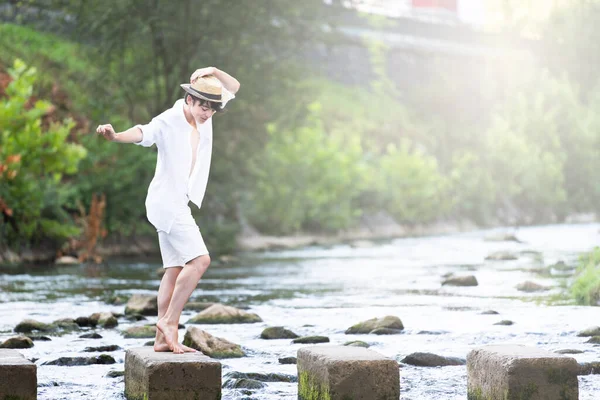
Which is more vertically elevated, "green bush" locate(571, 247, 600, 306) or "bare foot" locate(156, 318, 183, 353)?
"bare foot" locate(156, 318, 183, 353)

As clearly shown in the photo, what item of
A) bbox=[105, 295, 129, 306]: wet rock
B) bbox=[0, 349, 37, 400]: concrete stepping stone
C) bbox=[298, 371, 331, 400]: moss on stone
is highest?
bbox=[0, 349, 37, 400]: concrete stepping stone

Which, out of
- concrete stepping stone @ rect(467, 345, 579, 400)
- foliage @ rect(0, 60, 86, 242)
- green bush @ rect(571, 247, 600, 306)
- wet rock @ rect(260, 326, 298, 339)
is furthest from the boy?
foliage @ rect(0, 60, 86, 242)

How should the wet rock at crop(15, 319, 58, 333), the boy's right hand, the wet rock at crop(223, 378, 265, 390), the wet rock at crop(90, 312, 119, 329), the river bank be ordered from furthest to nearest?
the river bank < the wet rock at crop(90, 312, 119, 329) < the wet rock at crop(15, 319, 58, 333) < the wet rock at crop(223, 378, 265, 390) < the boy's right hand

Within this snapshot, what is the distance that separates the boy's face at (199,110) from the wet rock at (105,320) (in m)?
4.98

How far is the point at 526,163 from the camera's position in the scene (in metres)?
60.4

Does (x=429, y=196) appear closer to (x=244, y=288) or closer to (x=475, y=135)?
(x=475, y=135)

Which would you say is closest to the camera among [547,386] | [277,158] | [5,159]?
[547,386]

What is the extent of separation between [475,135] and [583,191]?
713 centimetres

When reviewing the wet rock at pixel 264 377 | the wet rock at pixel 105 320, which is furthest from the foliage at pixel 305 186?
Answer: the wet rock at pixel 264 377

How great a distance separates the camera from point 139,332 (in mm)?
11344

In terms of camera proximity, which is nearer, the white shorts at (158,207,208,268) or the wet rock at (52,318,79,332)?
the white shorts at (158,207,208,268)

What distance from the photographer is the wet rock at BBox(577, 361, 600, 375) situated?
28.0 ft

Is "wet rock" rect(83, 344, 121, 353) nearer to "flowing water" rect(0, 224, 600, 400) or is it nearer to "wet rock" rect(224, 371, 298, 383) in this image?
"flowing water" rect(0, 224, 600, 400)

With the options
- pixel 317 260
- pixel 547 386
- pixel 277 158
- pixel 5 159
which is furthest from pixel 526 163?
pixel 547 386
